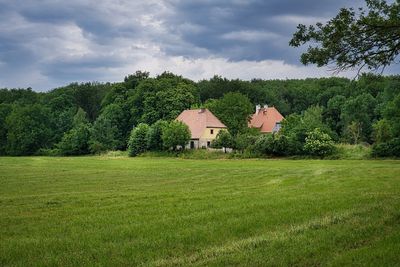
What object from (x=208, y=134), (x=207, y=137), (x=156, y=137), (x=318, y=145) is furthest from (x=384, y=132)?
(x=156, y=137)

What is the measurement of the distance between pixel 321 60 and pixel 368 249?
19.5 feet

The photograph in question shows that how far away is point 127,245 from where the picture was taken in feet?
33.1

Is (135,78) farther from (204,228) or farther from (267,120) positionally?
(204,228)

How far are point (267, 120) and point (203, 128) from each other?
19.2m

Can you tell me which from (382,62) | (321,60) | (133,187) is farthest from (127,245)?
(133,187)

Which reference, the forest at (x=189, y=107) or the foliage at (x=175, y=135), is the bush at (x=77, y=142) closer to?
the forest at (x=189, y=107)

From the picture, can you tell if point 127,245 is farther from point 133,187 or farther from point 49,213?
point 133,187

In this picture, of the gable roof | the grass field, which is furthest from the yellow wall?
the grass field

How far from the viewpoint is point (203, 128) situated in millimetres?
80250

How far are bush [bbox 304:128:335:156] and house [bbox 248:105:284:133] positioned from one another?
32836mm

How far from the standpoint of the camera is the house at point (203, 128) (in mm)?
80438

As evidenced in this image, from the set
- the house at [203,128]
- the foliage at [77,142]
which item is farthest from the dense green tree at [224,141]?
the foliage at [77,142]

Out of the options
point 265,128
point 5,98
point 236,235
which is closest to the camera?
point 236,235

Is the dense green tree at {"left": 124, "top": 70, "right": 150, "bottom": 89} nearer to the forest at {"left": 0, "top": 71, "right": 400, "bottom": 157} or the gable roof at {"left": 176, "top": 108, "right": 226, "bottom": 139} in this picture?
the forest at {"left": 0, "top": 71, "right": 400, "bottom": 157}
